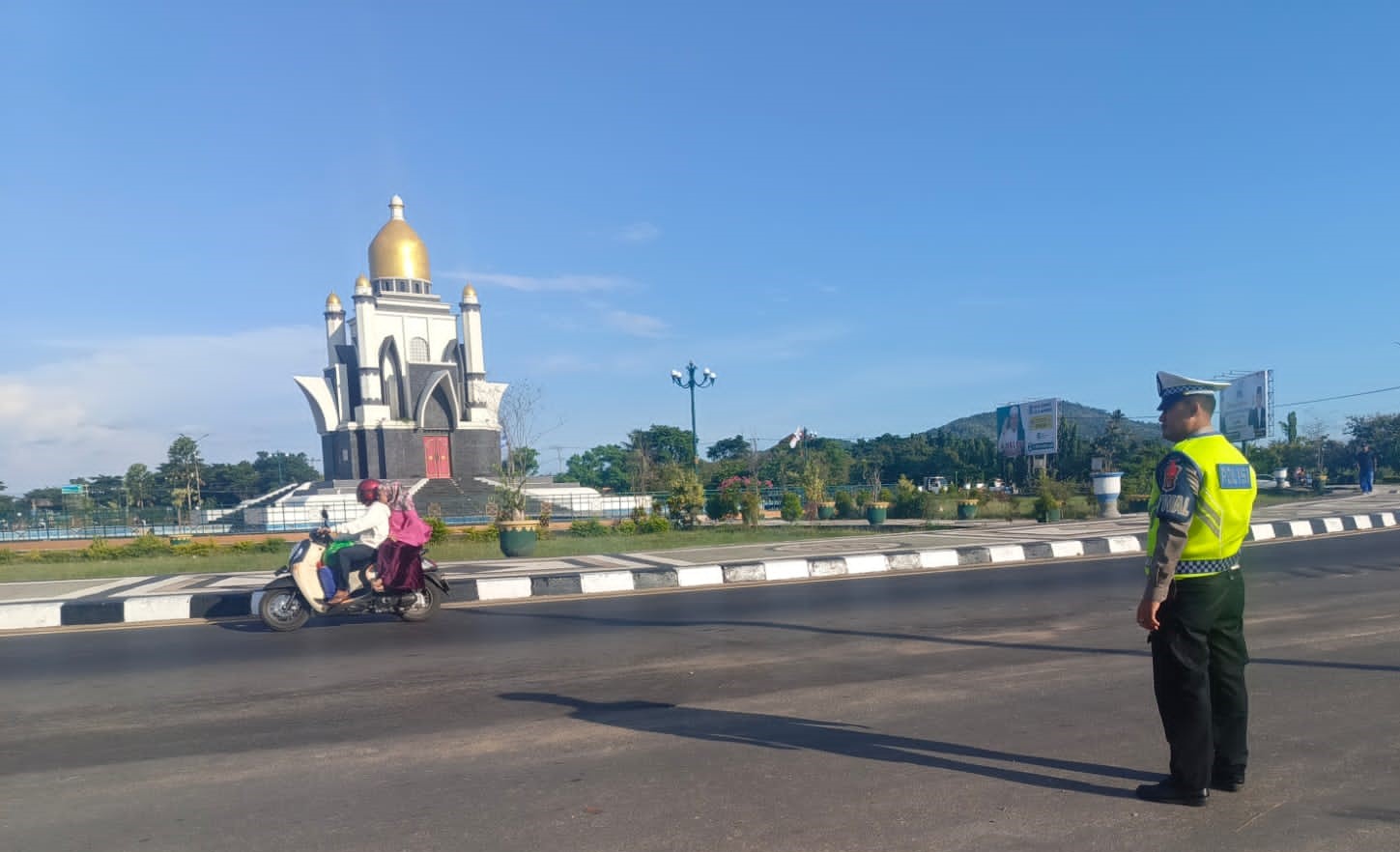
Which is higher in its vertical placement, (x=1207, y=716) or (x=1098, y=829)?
(x=1207, y=716)

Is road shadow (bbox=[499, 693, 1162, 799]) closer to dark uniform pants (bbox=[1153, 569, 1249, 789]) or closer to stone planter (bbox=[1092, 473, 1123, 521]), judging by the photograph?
dark uniform pants (bbox=[1153, 569, 1249, 789])

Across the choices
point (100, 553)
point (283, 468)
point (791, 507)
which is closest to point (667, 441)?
point (283, 468)

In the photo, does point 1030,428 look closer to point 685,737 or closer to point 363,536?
point 363,536

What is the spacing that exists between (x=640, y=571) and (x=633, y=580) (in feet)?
0.69

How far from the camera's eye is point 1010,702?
16.5ft

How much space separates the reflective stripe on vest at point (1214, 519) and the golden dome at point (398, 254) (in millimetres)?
44265

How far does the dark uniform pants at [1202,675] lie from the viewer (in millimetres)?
3428

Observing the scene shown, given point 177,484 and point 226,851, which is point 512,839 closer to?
point 226,851

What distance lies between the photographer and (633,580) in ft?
36.5

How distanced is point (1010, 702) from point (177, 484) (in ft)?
193

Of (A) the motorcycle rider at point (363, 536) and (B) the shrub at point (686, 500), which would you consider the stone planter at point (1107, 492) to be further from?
(A) the motorcycle rider at point (363, 536)

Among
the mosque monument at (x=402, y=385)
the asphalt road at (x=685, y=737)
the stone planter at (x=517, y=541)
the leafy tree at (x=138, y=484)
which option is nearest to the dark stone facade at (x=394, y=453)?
the mosque monument at (x=402, y=385)

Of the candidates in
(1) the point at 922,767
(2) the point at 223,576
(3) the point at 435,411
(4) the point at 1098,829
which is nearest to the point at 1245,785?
(4) the point at 1098,829

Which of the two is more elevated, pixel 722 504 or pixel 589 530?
pixel 722 504
